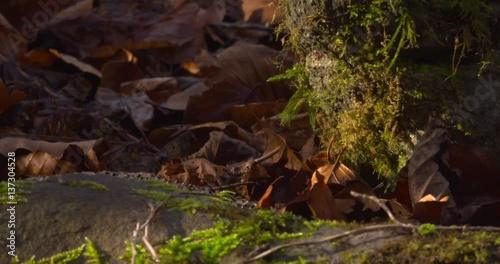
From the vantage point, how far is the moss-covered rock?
2.25 meters

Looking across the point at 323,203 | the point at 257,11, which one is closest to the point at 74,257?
the point at 323,203

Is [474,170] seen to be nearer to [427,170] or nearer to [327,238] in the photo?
[427,170]

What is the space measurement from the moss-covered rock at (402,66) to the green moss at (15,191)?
1003 millimetres

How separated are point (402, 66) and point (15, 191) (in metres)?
1.20

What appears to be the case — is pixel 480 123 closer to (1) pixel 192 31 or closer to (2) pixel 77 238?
(2) pixel 77 238

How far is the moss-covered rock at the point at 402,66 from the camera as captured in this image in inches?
88.7

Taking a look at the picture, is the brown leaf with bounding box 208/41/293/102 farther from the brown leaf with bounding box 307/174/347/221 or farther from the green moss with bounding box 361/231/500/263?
the green moss with bounding box 361/231/500/263

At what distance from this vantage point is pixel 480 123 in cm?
234

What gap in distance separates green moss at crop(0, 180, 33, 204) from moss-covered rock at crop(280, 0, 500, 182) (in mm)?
1003

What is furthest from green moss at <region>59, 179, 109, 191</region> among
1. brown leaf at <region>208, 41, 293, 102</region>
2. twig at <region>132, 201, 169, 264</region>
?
brown leaf at <region>208, 41, 293, 102</region>

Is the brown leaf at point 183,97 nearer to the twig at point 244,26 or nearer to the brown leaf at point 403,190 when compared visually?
the twig at point 244,26

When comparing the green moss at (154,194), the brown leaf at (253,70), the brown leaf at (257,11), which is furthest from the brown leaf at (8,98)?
the brown leaf at (257,11)

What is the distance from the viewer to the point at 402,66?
2305 millimetres

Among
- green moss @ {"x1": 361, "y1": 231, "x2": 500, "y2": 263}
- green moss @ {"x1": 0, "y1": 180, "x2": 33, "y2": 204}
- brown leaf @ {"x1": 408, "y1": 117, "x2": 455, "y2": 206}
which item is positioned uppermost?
green moss @ {"x1": 361, "y1": 231, "x2": 500, "y2": 263}
